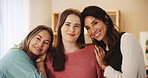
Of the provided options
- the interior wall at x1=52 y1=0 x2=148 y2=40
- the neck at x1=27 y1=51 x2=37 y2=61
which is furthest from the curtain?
the interior wall at x1=52 y1=0 x2=148 y2=40

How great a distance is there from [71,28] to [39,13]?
1.99m

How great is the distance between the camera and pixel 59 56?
1368 mm

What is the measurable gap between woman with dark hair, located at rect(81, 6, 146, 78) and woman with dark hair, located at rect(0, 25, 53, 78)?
15.4 inches

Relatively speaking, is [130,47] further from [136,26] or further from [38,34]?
[136,26]

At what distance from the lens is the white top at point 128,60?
1.20 m

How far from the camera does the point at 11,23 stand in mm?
2574

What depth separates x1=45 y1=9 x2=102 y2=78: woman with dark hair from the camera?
133cm

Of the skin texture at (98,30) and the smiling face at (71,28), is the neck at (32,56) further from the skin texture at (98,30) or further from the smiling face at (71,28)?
the skin texture at (98,30)

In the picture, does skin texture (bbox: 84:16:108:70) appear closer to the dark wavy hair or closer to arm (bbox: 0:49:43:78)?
the dark wavy hair

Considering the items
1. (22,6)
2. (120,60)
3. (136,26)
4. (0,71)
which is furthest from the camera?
(136,26)

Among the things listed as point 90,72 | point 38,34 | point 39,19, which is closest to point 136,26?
point 39,19

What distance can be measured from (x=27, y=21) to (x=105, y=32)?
→ 1.87 metres

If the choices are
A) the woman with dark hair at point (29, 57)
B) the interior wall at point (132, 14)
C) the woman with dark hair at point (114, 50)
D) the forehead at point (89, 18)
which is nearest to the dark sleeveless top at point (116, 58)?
the woman with dark hair at point (114, 50)

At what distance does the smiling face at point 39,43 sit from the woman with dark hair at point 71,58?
0.36 feet
